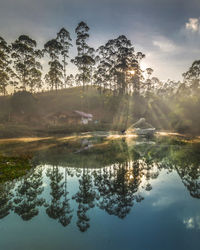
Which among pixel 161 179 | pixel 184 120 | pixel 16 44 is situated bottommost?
pixel 161 179

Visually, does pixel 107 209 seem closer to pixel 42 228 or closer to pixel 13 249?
pixel 42 228

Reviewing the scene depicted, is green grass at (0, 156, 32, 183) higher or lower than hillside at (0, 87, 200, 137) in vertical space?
lower

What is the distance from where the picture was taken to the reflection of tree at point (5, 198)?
6.07 m

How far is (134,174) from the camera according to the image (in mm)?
10344

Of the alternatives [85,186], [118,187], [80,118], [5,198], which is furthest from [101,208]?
[80,118]

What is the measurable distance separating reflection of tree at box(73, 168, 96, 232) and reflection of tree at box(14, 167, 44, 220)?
1.66 metres

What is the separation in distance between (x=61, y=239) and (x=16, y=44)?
53484 mm

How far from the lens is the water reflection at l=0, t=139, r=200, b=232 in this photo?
624cm

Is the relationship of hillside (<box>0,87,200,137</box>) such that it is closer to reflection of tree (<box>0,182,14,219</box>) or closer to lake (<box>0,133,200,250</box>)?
reflection of tree (<box>0,182,14,219</box>)

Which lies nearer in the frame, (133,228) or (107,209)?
(133,228)

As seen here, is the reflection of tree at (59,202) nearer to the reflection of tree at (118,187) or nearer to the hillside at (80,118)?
the reflection of tree at (118,187)

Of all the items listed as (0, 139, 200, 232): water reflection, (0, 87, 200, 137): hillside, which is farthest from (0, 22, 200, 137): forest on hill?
(0, 139, 200, 232): water reflection

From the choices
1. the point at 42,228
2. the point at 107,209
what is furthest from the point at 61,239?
the point at 107,209

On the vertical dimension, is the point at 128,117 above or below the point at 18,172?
above
